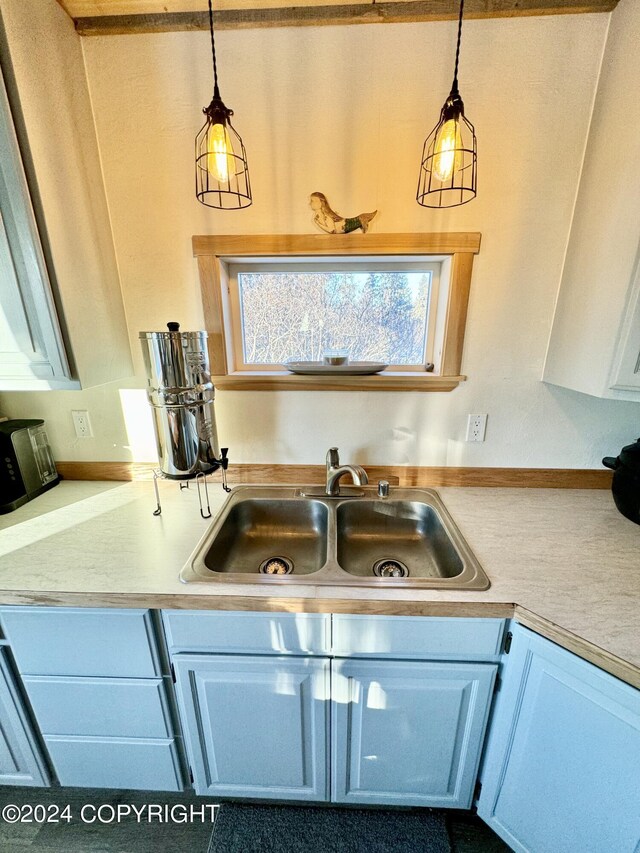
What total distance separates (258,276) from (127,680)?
1375mm

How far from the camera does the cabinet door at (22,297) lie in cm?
86

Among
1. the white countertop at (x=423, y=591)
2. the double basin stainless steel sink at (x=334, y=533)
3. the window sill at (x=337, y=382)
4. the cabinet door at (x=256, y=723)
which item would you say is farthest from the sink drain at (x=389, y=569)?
Result: the window sill at (x=337, y=382)

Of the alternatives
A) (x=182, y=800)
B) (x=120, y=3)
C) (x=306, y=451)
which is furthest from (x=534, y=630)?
(x=120, y=3)

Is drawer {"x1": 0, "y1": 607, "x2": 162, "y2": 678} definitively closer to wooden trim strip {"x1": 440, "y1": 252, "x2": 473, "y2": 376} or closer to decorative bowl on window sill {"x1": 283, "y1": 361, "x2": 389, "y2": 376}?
decorative bowl on window sill {"x1": 283, "y1": 361, "x2": 389, "y2": 376}

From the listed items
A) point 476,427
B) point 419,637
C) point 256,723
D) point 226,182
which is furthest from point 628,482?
point 226,182

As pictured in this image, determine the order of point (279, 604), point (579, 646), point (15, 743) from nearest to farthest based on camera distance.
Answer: point (579, 646)
point (279, 604)
point (15, 743)

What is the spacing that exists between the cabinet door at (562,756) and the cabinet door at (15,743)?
1376 millimetres

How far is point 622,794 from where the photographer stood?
0.72 metres

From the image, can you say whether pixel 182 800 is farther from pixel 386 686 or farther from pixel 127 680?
pixel 386 686

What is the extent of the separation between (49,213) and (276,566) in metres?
1.27

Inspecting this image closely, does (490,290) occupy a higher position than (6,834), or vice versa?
(490,290)

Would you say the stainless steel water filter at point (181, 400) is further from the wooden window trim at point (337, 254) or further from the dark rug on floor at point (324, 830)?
the dark rug on floor at point (324, 830)

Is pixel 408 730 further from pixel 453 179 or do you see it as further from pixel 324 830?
pixel 453 179

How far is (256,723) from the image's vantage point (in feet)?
3.09
